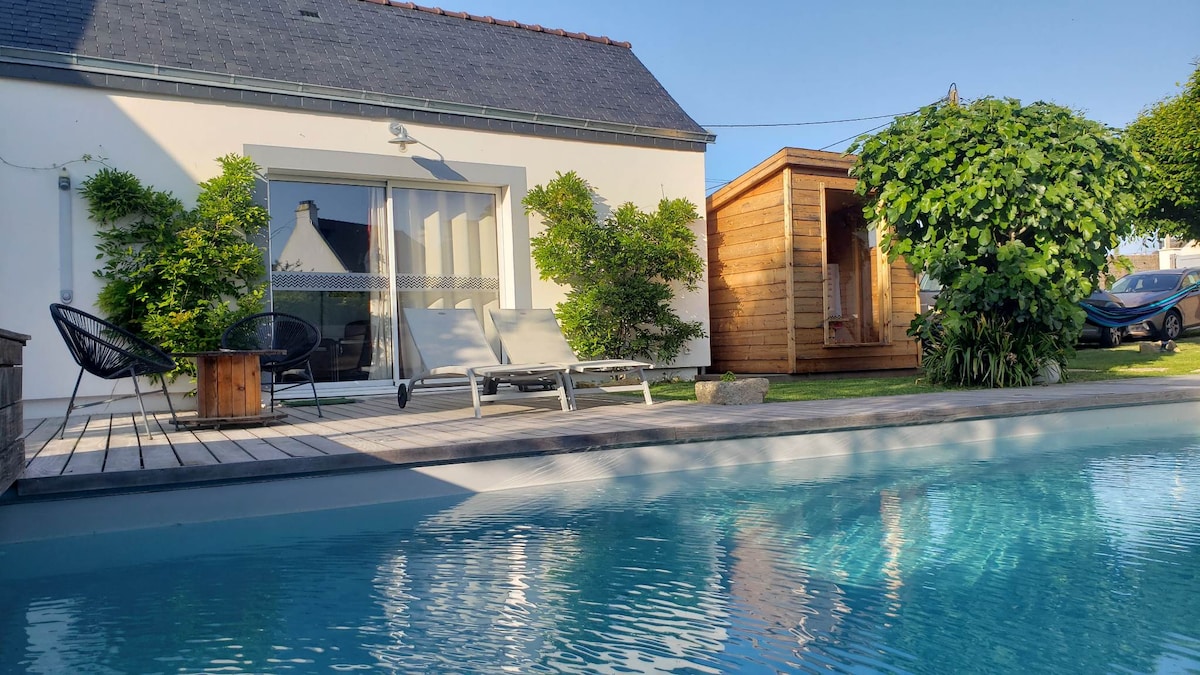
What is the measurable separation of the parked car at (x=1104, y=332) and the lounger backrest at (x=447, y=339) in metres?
9.90

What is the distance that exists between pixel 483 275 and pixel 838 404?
4.41 m

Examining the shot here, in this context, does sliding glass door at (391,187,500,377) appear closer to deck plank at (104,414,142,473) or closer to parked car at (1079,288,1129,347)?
deck plank at (104,414,142,473)

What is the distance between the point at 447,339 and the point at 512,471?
2783 millimetres

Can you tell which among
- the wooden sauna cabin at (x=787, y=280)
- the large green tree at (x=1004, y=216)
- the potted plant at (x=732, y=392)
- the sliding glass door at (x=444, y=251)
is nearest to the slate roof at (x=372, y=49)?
the sliding glass door at (x=444, y=251)

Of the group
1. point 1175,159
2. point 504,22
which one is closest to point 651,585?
point 504,22

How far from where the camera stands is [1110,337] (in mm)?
12922

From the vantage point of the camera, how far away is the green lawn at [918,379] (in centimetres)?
735

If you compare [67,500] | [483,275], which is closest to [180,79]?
[483,275]

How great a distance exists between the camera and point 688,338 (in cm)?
944

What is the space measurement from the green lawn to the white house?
5.18 feet

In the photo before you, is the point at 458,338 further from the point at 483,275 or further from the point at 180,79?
the point at 180,79

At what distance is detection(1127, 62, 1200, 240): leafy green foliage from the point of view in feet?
47.6

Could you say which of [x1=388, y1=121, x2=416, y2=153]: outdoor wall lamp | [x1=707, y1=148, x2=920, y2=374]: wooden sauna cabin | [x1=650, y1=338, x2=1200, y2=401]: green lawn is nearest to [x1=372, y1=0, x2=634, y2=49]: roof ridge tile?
[x1=388, y1=121, x2=416, y2=153]: outdoor wall lamp

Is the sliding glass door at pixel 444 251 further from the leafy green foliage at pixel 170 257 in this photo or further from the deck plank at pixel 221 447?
the deck plank at pixel 221 447
